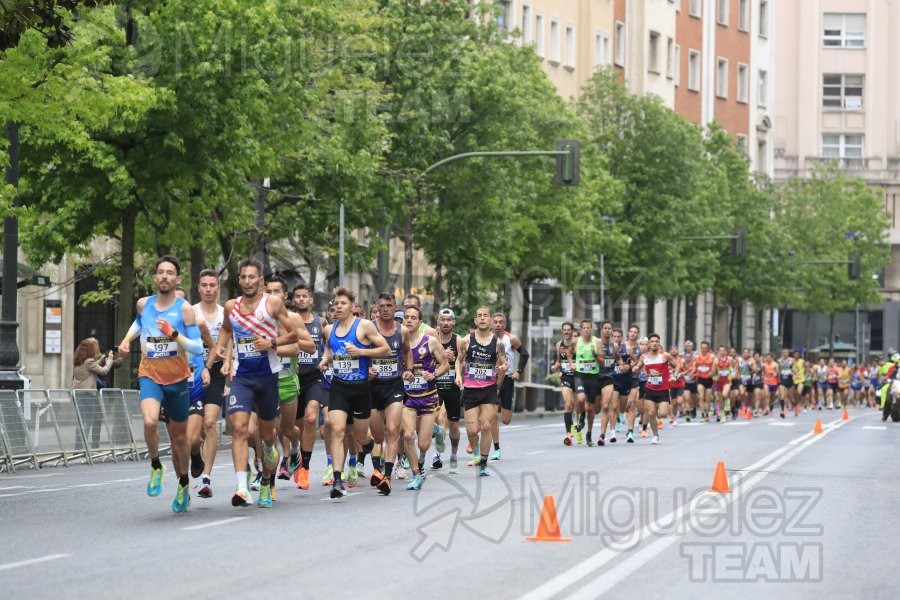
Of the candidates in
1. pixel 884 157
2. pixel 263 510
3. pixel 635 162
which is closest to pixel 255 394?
pixel 263 510

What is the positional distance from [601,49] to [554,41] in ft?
15.2

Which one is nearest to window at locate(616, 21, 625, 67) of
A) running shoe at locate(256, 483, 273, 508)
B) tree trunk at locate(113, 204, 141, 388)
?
tree trunk at locate(113, 204, 141, 388)

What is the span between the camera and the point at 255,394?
50.6 ft

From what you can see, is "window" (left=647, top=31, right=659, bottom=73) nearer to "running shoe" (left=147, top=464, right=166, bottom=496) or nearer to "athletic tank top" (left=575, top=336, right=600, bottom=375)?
"athletic tank top" (left=575, top=336, right=600, bottom=375)

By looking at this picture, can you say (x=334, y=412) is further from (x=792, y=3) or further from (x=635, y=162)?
(x=792, y=3)

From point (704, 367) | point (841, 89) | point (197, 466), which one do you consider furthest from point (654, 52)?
point (197, 466)

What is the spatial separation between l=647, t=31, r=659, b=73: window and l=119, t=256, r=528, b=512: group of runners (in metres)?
59.1

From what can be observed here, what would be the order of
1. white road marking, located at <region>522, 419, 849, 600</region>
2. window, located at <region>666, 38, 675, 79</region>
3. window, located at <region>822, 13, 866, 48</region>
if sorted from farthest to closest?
window, located at <region>822, 13, 866, 48</region> → window, located at <region>666, 38, 675, 79</region> → white road marking, located at <region>522, 419, 849, 600</region>

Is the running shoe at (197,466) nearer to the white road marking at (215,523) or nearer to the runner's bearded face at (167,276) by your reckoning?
the white road marking at (215,523)

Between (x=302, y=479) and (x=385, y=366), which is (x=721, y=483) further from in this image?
(x=302, y=479)

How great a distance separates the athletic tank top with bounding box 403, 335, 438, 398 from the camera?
61.4 feet

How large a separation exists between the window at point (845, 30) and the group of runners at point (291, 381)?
9194cm

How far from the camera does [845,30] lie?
360 ft

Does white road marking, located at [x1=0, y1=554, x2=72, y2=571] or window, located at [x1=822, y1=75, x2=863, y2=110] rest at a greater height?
window, located at [x1=822, y1=75, x2=863, y2=110]
